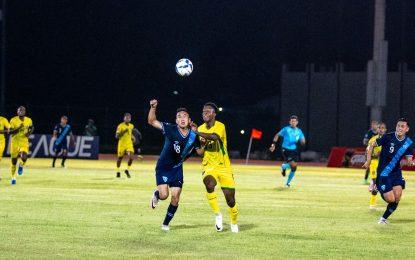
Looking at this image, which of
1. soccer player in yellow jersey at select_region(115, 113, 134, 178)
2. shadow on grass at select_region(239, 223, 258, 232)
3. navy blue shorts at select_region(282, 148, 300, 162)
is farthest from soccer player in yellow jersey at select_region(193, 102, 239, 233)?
soccer player in yellow jersey at select_region(115, 113, 134, 178)

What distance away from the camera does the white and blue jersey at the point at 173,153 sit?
49.5ft

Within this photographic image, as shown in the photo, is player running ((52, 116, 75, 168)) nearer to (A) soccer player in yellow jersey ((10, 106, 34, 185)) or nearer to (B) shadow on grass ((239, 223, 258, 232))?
(A) soccer player in yellow jersey ((10, 106, 34, 185))

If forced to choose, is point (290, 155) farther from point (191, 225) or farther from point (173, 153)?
point (173, 153)

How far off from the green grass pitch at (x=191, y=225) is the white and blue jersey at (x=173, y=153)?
0.97 metres

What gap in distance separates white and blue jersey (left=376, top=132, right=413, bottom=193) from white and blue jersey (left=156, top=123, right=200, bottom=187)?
426 cm

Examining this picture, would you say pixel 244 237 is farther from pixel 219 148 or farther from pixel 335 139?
pixel 335 139

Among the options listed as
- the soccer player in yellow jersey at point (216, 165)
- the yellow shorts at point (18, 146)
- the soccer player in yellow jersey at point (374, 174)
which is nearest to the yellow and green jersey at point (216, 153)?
the soccer player in yellow jersey at point (216, 165)

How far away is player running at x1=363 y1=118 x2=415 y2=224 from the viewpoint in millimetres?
16812

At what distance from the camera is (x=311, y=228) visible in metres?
16.0

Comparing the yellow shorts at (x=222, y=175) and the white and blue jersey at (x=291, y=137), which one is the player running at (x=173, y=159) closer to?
the yellow shorts at (x=222, y=175)

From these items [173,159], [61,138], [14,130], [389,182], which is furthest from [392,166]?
[61,138]

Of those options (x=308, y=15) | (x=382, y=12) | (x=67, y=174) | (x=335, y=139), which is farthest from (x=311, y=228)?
(x=308, y=15)

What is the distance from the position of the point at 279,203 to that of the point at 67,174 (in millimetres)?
13549

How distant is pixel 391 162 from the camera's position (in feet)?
55.5
